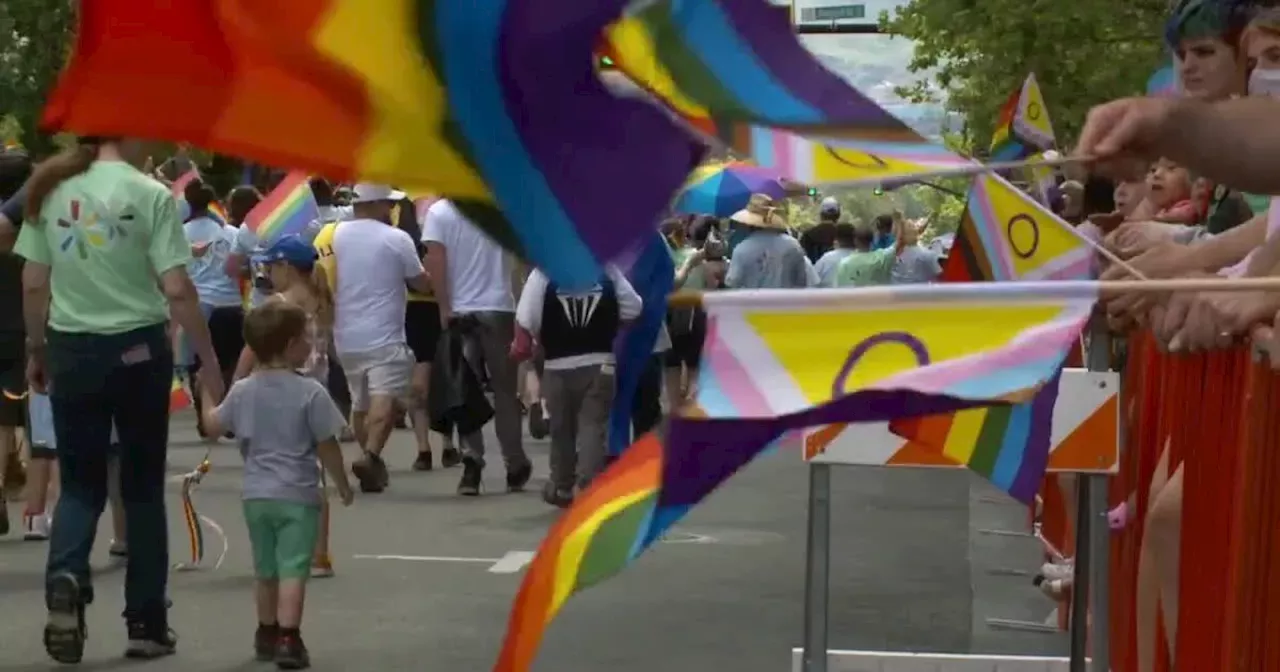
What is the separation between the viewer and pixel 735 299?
11.0ft

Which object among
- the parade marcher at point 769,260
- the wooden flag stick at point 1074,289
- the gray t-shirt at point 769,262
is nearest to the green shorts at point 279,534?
the wooden flag stick at point 1074,289

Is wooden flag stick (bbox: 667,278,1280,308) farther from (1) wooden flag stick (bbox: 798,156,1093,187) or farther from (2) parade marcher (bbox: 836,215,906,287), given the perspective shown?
(2) parade marcher (bbox: 836,215,906,287)

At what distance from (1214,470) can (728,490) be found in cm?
950

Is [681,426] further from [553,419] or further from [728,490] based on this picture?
[728,490]

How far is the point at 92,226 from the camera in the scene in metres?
8.42

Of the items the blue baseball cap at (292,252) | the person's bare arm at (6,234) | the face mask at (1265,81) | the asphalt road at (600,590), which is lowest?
the asphalt road at (600,590)

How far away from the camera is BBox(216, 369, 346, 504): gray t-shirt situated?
850 cm

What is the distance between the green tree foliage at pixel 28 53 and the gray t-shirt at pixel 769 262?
7.12 m

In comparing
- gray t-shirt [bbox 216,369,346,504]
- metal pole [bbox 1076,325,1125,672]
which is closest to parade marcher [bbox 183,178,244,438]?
gray t-shirt [bbox 216,369,346,504]

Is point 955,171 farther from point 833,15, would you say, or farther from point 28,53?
point 28,53

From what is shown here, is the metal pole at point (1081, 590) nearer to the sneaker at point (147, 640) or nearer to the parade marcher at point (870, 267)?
the sneaker at point (147, 640)

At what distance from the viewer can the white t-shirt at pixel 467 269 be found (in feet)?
45.6

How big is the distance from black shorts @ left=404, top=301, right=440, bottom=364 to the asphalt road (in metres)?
1.37

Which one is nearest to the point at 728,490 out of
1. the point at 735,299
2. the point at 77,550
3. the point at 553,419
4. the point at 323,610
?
the point at 553,419
